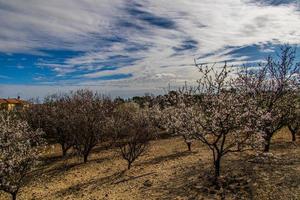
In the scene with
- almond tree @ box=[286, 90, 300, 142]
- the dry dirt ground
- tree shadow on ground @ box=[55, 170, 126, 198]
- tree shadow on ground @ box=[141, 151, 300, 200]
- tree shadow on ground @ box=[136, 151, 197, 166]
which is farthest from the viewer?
tree shadow on ground @ box=[136, 151, 197, 166]

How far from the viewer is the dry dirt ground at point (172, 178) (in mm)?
13773

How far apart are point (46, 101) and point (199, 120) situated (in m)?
31.3

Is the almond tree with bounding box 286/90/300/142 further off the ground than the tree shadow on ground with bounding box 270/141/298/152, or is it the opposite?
the almond tree with bounding box 286/90/300/142

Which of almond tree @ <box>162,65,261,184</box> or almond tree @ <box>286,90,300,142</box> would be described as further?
almond tree @ <box>286,90,300,142</box>

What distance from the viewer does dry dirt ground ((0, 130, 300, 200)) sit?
13773 millimetres

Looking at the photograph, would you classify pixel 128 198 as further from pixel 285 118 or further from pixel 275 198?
pixel 285 118

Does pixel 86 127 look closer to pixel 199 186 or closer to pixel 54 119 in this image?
pixel 54 119

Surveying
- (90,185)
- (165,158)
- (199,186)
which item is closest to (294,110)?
(165,158)

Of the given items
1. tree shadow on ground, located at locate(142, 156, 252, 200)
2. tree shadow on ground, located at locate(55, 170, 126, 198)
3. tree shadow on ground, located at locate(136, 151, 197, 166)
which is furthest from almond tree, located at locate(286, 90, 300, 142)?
tree shadow on ground, located at locate(55, 170, 126, 198)

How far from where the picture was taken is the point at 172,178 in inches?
655

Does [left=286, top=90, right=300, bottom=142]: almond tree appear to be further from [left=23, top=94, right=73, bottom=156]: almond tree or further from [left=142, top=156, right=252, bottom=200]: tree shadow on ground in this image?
[left=23, top=94, right=73, bottom=156]: almond tree

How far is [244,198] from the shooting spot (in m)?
12.9

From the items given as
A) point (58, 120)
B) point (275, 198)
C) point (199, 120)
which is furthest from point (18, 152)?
point (58, 120)

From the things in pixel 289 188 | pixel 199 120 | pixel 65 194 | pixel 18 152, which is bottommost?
pixel 65 194
